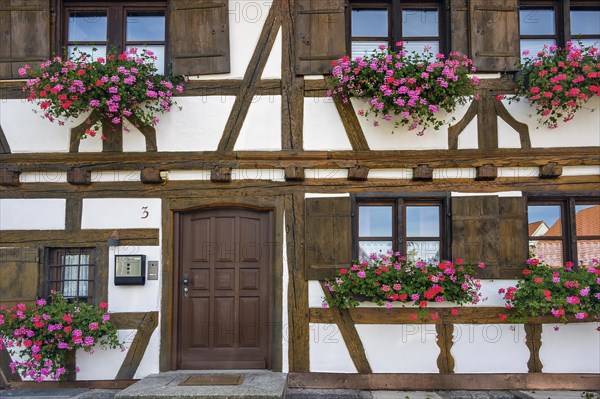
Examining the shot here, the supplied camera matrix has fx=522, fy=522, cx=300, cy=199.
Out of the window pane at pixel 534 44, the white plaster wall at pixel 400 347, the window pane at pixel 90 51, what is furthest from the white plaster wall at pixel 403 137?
the window pane at pixel 90 51

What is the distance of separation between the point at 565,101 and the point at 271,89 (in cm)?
316

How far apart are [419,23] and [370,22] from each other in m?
0.58

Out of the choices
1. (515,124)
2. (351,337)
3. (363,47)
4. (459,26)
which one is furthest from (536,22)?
(351,337)

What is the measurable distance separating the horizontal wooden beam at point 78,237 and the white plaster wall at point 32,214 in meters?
0.08

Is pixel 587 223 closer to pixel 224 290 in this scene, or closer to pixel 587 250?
pixel 587 250

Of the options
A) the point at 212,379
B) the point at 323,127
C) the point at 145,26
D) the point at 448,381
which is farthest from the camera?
the point at 145,26

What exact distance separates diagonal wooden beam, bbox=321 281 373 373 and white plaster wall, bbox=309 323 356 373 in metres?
0.04

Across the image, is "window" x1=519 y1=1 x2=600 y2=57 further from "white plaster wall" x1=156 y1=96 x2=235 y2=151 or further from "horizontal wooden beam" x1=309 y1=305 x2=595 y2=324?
"white plaster wall" x1=156 y1=96 x2=235 y2=151

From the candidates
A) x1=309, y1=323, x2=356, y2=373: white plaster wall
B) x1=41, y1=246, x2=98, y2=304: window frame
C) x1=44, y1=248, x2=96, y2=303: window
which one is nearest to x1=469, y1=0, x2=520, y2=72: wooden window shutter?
x1=309, y1=323, x2=356, y2=373: white plaster wall

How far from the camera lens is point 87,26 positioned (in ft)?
20.4

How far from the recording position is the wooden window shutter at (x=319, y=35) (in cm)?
584

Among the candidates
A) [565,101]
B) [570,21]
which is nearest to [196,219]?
[565,101]

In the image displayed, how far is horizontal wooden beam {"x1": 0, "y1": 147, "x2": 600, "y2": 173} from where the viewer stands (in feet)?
18.9

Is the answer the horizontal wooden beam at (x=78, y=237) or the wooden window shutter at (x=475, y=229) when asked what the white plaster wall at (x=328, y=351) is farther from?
the horizontal wooden beam at (x=78, y=237)
